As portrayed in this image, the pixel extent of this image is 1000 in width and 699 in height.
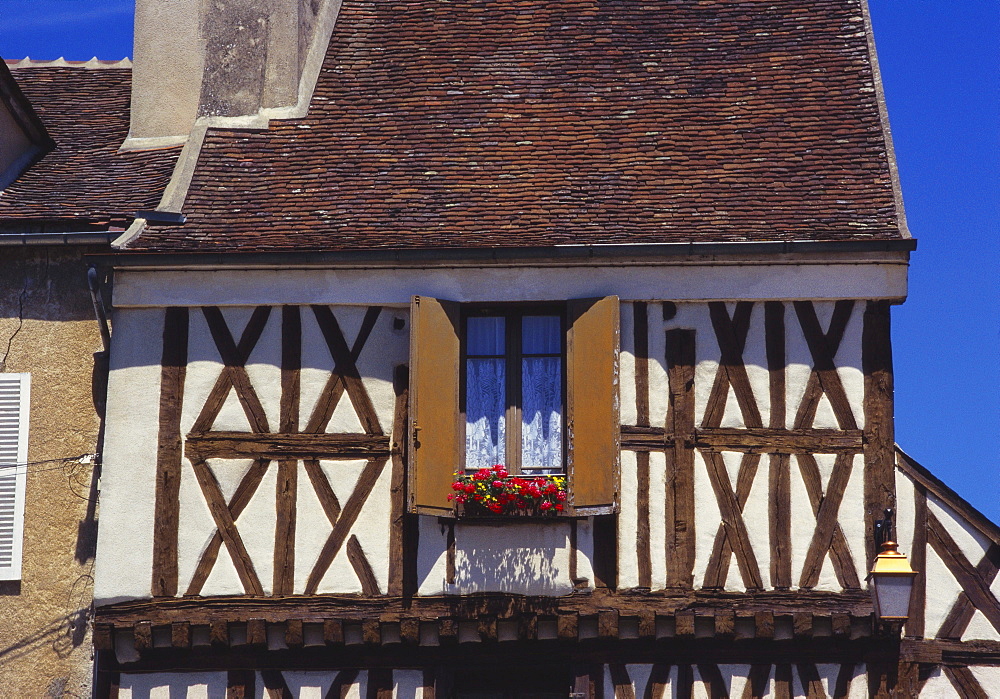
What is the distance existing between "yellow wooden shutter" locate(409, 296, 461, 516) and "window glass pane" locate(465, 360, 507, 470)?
0.67 ft

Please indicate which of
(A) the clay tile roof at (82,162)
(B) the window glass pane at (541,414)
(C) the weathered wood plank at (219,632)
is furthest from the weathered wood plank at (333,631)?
(A) the clay tile roof at (82,162)

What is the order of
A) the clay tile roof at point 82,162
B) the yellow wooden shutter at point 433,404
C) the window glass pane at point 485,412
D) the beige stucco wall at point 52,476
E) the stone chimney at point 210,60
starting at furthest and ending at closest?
the stone chimney at point 210,60 < the clay tile roof at point 82,162 < the window glass pane at point 485,412 < the beige stucco wall at point 52,476 < the yellow wooden shutter at point 433,404

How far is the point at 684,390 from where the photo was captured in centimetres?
1102

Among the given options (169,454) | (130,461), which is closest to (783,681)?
(169,454)

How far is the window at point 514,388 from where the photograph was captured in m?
11.1

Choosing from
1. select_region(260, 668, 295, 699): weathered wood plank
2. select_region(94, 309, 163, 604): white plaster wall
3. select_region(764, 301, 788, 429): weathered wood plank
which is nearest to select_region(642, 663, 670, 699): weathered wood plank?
select_region(764, 301, 788, 429): weathered wood plank

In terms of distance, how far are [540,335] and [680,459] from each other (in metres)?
1.36

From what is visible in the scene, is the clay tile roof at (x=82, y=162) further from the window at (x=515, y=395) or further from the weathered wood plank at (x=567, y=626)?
the weathered wood plank at (x=567, y=626)

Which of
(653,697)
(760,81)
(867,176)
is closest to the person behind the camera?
(653,697)

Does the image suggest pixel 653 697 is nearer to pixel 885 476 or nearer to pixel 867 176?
pixel 885 476

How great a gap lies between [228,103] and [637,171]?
336 centimetres

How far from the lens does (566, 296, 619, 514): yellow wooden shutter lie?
1063 centimetres

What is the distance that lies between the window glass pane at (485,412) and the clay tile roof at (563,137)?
0.90 meters

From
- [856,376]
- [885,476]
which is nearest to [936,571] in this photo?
[885,476]
